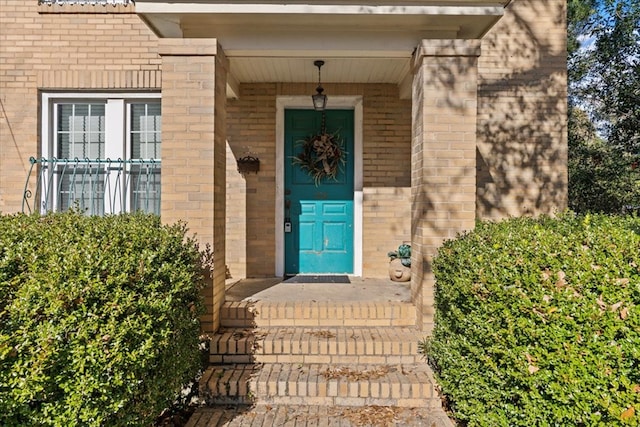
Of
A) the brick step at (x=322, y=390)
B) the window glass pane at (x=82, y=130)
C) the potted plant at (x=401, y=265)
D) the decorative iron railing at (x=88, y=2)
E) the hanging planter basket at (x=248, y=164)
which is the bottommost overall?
the brick step at (x=322, y=390)

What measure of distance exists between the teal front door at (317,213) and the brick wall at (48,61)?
2198 mm

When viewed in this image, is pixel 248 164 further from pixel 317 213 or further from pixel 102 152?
pixel 102 152

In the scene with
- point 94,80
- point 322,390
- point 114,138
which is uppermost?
point 94,80

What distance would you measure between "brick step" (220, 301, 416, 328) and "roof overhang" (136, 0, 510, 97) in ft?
8.69

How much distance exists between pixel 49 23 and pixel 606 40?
360 inches

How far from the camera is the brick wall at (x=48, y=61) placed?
17.0 ft

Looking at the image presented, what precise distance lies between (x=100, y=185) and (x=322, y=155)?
3.16 meters

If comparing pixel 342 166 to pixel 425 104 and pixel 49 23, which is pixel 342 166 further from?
pixel 49 23

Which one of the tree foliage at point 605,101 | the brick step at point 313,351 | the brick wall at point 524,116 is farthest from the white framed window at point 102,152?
the tree foliage at point 605,101

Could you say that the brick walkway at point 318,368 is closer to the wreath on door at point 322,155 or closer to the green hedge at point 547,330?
the green hedge at point 547,330

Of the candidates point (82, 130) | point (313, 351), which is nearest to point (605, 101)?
point (313, 351)

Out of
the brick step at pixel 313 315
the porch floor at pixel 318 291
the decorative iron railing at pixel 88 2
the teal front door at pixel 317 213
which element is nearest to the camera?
the brick step at pixel 313 315

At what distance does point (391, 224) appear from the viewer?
557 cm

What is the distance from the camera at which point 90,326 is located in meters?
2.08
